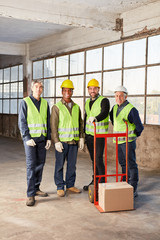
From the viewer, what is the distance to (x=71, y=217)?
3.69 m

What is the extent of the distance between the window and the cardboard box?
8994 millimetres

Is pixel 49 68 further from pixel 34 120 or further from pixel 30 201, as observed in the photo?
pixel 30 201

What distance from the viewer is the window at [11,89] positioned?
487 inches

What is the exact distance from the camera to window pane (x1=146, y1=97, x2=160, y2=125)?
6.59m

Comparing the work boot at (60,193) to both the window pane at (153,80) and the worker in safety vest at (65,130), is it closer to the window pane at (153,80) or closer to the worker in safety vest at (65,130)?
the worker in safety vest at (65,130)

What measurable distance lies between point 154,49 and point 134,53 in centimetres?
62

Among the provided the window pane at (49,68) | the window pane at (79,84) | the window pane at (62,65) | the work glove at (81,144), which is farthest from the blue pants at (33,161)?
the window pane at (49,68)

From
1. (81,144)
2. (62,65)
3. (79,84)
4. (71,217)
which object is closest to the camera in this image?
(71,217)

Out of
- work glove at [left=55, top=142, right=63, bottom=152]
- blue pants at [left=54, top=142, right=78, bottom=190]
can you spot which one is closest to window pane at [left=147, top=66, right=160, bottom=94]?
blue pants at [left=54, top=142, right=78, bottom=190]

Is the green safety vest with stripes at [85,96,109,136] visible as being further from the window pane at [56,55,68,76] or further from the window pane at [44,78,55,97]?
the window pane at [44,78,55,97]

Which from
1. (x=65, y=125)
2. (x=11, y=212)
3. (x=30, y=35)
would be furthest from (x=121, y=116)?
(x=30, y=35)

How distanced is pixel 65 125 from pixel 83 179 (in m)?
1.58

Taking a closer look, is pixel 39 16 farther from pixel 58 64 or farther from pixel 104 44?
pixel 58 64

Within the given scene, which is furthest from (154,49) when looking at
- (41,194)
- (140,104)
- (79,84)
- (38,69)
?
(38,69)
